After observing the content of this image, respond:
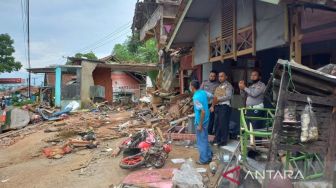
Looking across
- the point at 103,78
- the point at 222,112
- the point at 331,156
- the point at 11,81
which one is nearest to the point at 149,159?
the point at 222,112

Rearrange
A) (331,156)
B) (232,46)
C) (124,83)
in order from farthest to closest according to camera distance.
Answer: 1. (124,83)
2. (232,46)
3. (331,156)

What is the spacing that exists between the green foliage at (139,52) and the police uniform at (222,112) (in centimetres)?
2670

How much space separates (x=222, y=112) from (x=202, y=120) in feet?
2.54

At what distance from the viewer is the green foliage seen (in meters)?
36.0

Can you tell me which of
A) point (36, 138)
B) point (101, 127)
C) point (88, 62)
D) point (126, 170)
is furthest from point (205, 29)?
point (88, 62)

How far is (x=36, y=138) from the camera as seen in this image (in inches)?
492

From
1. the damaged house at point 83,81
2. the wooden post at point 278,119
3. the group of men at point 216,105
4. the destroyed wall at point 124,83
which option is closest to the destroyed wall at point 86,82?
the damaged house at point 83,81

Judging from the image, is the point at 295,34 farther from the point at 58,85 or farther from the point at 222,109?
the point at 58,85

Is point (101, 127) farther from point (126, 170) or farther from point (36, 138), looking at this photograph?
point (126, 170)

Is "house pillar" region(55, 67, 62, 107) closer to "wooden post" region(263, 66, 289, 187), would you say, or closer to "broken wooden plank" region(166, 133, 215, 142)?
"broken wooden plank" region(166, 133, 215, 142)

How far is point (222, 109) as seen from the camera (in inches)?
285

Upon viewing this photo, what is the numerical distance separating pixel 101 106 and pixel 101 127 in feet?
26.8

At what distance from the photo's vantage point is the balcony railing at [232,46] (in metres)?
7.57

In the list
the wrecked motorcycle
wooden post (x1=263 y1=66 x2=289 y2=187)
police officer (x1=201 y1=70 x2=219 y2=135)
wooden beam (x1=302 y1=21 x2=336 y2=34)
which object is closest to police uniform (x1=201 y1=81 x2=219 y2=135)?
police officer (x1=201 y1=70 x2=219 y2=135)
